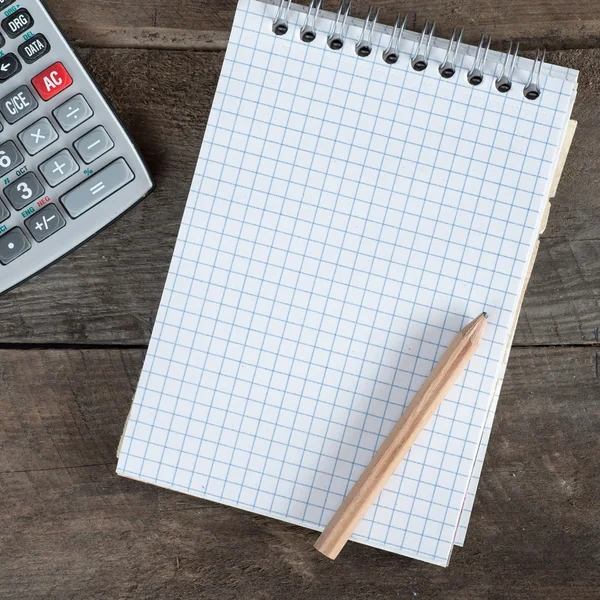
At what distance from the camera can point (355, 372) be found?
0.41m

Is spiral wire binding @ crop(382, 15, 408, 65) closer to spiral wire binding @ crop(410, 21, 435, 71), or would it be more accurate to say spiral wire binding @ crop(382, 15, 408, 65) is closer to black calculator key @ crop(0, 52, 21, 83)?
spiral wire binding @ crop(410, 21, 435, 71)

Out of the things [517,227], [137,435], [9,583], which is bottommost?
[9,583]

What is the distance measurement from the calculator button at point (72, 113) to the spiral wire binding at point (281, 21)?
126 mm

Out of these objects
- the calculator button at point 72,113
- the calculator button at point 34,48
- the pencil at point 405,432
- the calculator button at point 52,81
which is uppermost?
the calculator button at point 34,48

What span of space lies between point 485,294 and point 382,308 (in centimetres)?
6

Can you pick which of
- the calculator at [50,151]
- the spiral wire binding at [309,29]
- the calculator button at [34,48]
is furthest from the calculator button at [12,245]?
the spiral wire binding at [309,29]

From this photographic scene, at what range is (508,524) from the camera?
0.48m

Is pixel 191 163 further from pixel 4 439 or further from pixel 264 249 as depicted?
pixel 4 439

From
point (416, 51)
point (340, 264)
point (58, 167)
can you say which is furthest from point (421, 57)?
point (58, 167)

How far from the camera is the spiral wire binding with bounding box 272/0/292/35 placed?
41 centimetres

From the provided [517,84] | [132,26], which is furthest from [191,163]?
[517,84]

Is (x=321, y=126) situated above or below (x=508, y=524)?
above

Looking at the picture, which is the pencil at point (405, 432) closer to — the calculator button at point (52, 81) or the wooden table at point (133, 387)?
the wooden table at point (133, 387)

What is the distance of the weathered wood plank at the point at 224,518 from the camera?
0.48 m
